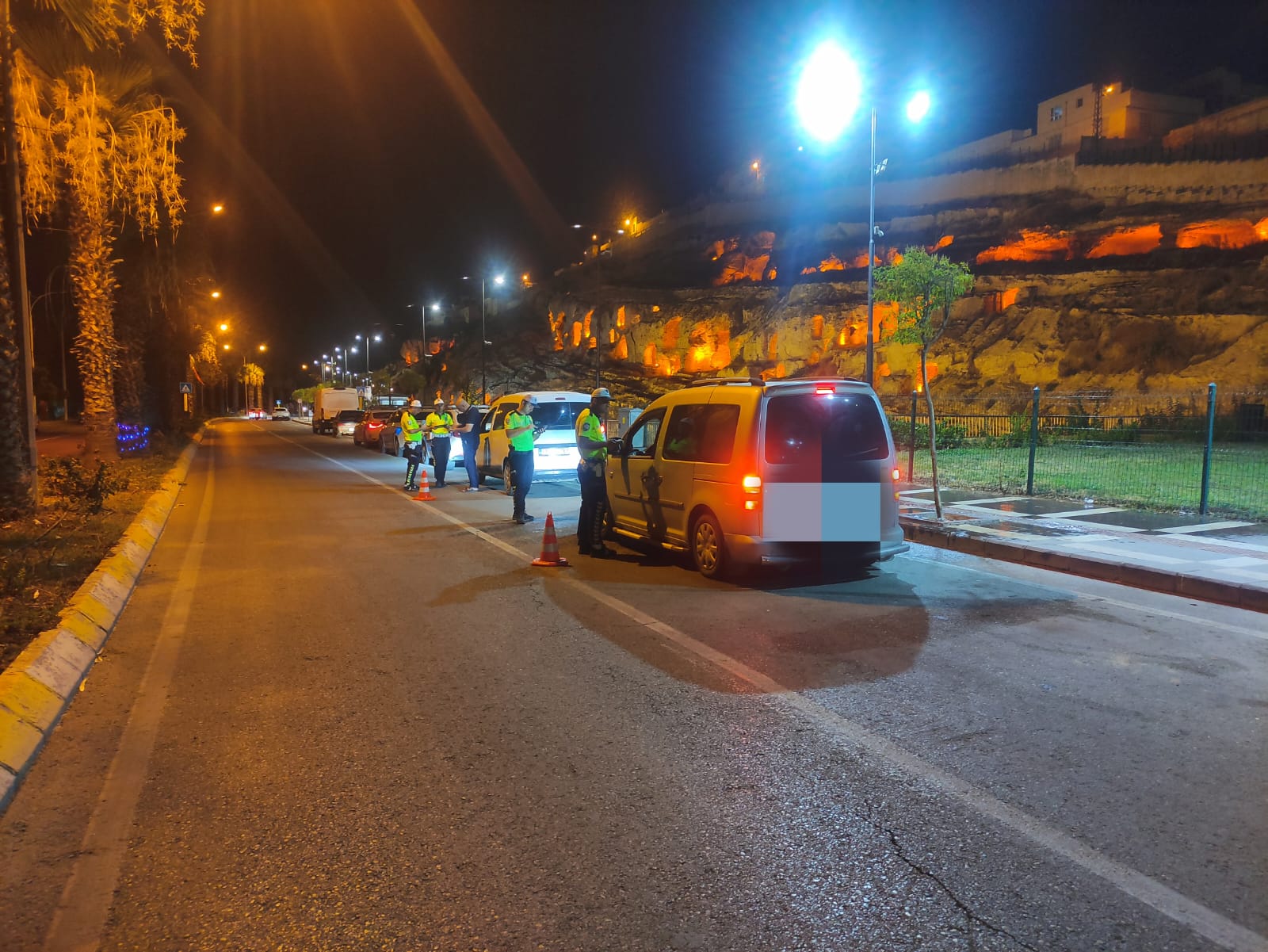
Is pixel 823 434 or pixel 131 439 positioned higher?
pixel 823 434

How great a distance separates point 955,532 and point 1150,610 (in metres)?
3.53

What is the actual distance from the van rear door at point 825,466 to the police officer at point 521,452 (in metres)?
5.29

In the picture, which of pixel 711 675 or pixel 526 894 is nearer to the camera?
pixel 526 894

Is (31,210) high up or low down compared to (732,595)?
up

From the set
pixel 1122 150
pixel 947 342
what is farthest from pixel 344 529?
pixel 1122 150

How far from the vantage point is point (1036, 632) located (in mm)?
6836

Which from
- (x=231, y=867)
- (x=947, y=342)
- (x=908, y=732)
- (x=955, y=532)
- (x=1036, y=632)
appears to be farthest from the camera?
(x=947, y=342)

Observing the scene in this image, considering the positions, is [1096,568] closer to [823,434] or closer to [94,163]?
[823,434]

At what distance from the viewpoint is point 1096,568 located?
30.0 ft

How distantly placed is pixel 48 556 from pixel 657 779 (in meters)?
8.01

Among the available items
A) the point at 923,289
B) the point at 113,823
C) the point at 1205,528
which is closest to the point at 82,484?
the point at 113,823

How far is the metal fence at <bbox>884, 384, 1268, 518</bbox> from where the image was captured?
45.0 feet

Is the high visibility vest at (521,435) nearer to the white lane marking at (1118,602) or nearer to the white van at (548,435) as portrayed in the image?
the white van at (548,435)

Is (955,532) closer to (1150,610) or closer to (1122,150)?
→ (1150,610)
